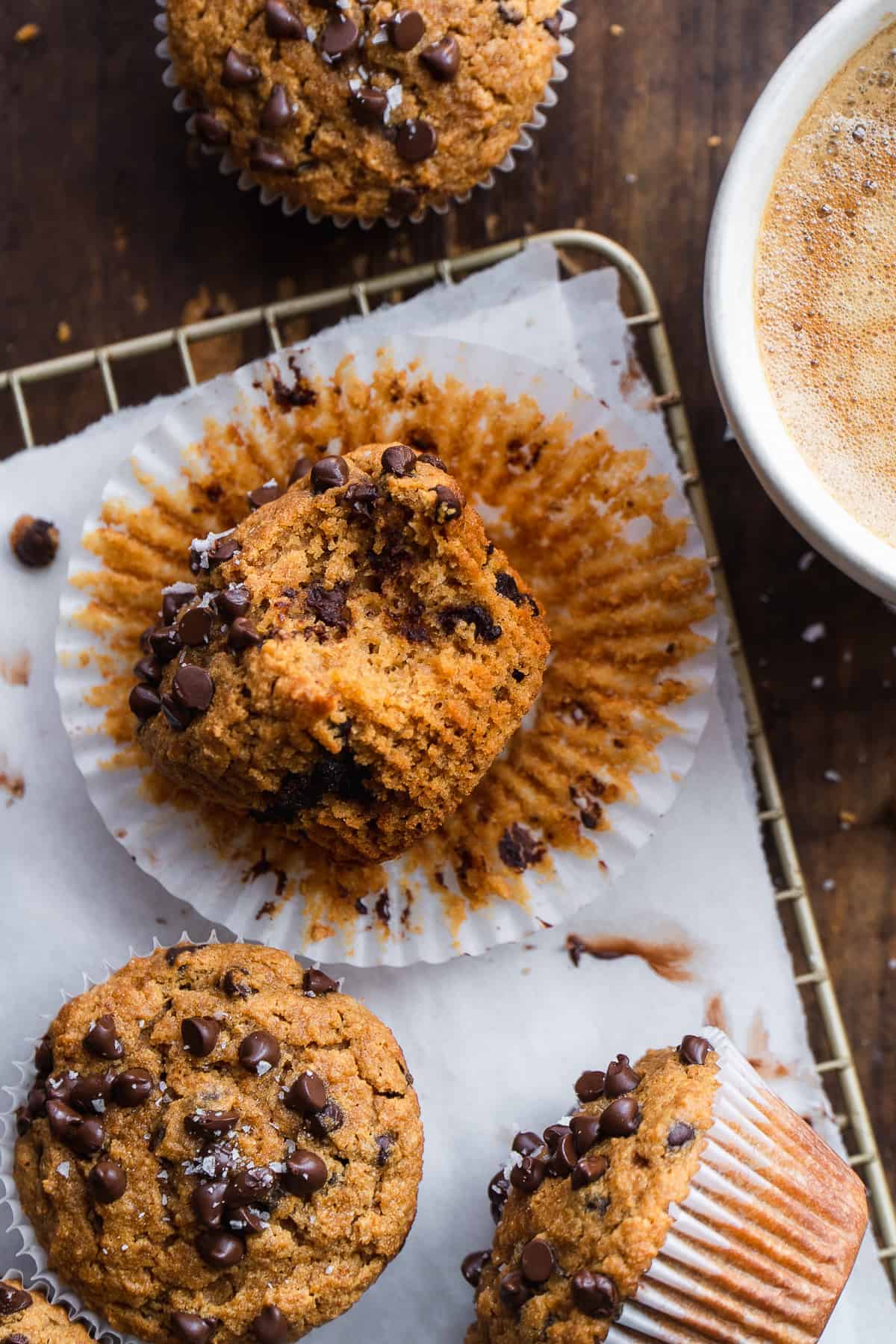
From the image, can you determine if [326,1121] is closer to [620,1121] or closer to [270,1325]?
[270,1325]

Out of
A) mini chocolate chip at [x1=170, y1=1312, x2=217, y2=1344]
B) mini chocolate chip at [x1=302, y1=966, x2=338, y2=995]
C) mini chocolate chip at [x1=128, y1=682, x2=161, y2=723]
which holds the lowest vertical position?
mini chocolate chip at [x1=170, y1=1312, x2=217, y2=1344]

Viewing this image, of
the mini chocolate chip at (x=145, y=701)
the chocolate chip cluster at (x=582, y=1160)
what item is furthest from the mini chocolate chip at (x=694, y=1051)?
the mini chocolate chip at (x=145, y=701)

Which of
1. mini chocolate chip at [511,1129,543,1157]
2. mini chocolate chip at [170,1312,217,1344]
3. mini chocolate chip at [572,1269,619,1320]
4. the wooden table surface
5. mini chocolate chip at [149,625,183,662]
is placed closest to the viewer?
mini chocolate chip at [572,1269,619,1320]

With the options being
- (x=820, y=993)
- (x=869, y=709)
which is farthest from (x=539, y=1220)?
(x=869, y=709)

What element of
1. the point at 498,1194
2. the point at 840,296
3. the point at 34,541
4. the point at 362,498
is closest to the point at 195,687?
the point at 362,498

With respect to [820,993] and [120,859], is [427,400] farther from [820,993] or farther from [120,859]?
[820,993]

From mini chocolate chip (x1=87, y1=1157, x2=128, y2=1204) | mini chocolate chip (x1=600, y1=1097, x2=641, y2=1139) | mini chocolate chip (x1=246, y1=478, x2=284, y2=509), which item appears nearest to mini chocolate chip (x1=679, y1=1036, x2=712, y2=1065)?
mini chocolate chip (x1=600, y1=1097, x2=641, y2=1139)

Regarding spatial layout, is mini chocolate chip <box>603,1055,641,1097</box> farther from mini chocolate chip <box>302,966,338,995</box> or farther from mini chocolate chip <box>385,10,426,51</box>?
mini chocolate chip <box>385,10,426,51</box>
